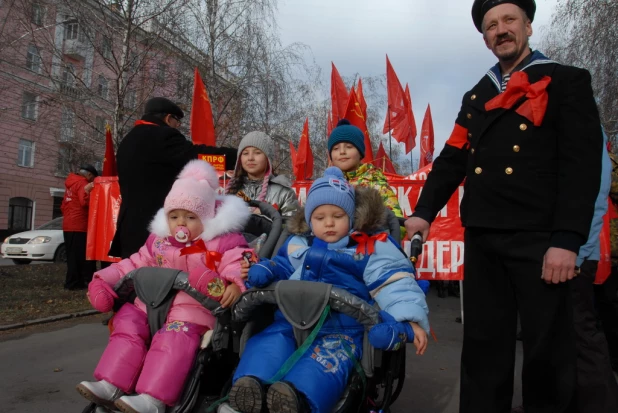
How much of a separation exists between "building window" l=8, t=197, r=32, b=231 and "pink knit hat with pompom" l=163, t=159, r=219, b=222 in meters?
27.7

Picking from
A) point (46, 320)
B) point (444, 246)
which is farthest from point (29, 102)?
point (444, 246)

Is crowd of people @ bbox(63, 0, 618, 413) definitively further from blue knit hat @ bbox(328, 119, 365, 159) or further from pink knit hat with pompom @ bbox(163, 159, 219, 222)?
blue knit hat @ bbox(328, 119, 365, 159)

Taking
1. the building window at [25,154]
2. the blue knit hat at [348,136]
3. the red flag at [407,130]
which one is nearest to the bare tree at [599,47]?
the red flag at [407,130]

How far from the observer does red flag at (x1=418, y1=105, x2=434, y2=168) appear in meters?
16.9

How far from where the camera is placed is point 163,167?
3.58 metres

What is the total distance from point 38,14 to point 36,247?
22.3ft

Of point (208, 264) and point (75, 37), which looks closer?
point (208, 264)

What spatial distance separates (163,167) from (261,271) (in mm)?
1505

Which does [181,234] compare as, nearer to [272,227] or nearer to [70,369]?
[272,227]

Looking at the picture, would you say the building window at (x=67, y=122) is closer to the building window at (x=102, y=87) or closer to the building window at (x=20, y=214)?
the building window at (x=102, y=87)

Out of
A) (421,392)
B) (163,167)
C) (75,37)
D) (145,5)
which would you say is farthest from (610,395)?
(75,37)

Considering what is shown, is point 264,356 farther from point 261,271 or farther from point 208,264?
point 208,264

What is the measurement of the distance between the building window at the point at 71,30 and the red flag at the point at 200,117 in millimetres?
4174

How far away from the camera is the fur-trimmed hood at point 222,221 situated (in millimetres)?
2934
